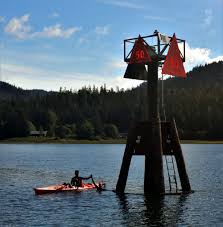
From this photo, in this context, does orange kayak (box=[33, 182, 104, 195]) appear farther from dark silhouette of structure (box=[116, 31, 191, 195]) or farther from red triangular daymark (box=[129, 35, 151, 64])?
red triangular daymark (box=[129, 35, 151, 64])

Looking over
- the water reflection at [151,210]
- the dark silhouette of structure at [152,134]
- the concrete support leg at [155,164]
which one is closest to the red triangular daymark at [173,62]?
the dark silhouette of structure at [152,134]

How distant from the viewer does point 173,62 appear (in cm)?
4716

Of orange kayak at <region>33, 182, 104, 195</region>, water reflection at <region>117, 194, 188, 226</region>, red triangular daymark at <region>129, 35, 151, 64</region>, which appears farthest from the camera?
orange kayak at <region>33, 182, 104, 195</region>

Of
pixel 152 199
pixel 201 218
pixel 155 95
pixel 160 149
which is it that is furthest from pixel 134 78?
pixel 201 218

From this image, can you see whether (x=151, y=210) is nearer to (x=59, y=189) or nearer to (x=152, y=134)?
(x=152, y=134)

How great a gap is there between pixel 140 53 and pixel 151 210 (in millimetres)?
14764

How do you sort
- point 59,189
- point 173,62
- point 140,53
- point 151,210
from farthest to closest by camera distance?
1. point 59,189
2. point 173,62
3. point 140,53
4. point 151,210

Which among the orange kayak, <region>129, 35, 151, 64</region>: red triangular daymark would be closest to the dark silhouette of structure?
<region>129, 35, 151, 64</region>: red triangular daymark

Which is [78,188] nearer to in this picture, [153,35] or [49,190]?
[49,190]

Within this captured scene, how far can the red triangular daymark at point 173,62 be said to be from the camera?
4645 centimetres

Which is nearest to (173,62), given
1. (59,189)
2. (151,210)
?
(151,210)

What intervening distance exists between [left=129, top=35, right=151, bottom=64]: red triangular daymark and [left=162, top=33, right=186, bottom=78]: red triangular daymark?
1830 millimetres

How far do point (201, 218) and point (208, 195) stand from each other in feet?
47.5

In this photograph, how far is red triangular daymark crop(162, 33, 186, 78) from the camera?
46.5 metres
